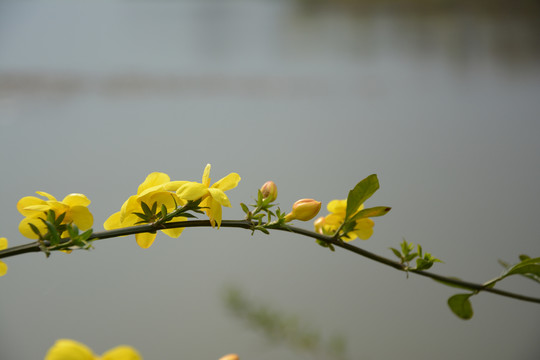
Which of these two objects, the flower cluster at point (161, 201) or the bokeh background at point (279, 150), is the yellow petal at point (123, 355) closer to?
the flower cluster at point (161, 201)

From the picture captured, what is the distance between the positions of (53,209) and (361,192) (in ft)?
0.44

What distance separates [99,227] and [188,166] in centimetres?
23

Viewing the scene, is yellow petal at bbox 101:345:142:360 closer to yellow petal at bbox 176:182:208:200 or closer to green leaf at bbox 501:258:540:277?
yellow petal at bbox 176:182:208:200

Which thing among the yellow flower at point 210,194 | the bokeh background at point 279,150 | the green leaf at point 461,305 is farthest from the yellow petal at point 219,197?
the bokeh background at point 279,150

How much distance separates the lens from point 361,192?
0.19 m

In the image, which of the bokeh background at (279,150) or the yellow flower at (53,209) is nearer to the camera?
the yellow flower at (53,209)

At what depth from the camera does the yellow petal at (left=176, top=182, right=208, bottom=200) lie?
6.5 inches

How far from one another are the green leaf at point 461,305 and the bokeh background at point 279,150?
74 cm

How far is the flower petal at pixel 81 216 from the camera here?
0.61 feet

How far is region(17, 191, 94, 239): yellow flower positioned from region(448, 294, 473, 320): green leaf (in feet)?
0.59

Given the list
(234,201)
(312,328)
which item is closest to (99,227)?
(234,201)

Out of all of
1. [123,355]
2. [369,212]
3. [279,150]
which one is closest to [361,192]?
[369,212]

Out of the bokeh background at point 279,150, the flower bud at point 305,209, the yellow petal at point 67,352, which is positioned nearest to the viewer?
the yellow petal at point 67,352

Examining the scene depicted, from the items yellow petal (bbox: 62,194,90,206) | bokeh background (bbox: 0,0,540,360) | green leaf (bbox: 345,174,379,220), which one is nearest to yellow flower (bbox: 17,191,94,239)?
yellow petal (bbox: 62,194,90,206)
